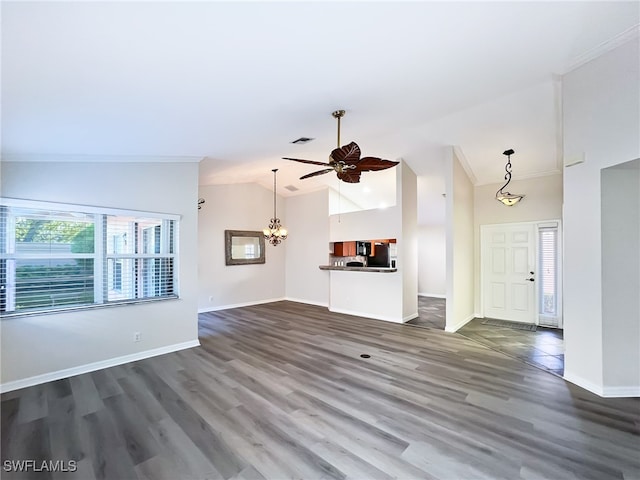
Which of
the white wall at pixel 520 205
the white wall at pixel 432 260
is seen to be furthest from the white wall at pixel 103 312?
the white wall at pixel 432 260

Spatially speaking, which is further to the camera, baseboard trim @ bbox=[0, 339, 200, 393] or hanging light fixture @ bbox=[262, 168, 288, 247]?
hanging light fixture @ bbox=[262, 168, 288, 247]

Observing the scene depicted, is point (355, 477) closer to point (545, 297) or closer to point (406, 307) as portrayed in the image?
A: point (406, 307)

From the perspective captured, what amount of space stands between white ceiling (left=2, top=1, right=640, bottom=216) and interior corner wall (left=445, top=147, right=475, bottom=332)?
1.32 m

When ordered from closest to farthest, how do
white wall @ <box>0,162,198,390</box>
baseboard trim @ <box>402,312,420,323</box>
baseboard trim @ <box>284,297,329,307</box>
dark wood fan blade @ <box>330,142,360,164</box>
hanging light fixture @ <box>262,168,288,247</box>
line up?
dark wood fan blade @ <box>330,142,360,164</box>, white wall @ <box>0,162,198,390</box>, baseboard trim @ <box>402,312,420,323</box>, hanging light fixture @ <box>262,168,288,247</box>, baseboard trim @ <box>284,297,329,307</box>

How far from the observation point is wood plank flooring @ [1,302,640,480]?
6.74 ft

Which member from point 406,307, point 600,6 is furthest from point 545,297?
point 600,6

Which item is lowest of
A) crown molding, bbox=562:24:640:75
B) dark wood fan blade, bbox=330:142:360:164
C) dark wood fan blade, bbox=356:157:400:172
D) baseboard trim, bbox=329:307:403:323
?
baseboard trim, bbox=329:307:403:323

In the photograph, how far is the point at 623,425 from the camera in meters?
2.49

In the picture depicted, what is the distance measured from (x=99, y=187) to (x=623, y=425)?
602 centimetres

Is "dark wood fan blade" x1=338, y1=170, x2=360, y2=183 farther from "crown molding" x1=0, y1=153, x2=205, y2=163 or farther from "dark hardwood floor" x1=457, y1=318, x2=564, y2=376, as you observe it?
"dark hardwood floor" x1=457, y1=318, x2=564, y2=376

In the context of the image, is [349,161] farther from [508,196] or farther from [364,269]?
[508,196]

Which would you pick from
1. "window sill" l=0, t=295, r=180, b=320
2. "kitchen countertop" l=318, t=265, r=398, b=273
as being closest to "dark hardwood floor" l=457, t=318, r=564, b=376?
"kitchen countertop" l=318, t=265, r=398, b=273

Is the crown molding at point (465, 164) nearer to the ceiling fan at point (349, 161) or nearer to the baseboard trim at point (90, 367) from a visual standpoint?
the ceiling fan at point (349, 161)

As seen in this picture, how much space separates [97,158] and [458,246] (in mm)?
5910
